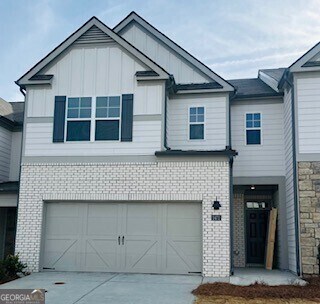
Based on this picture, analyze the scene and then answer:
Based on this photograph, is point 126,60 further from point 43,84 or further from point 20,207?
point 20,207

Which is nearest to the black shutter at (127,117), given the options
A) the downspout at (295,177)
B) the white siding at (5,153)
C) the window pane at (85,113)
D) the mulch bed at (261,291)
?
the window pane at (85,113)

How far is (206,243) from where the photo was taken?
12.3m

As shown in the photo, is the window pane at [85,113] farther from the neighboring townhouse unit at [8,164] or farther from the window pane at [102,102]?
the neighboring townhouse unit at [8,164]

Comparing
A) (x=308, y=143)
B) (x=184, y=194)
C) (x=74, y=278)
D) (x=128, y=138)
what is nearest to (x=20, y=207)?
(x=74, y=278)

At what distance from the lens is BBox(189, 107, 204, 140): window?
14.6 m

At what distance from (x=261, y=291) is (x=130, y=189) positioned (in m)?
4.96

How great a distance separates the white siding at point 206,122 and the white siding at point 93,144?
1522mm

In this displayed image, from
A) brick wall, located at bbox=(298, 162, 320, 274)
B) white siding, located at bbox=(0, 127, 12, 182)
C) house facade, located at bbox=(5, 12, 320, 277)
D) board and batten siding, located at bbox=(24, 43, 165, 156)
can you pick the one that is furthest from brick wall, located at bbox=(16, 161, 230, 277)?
white siding, located at bbox=(0, 127, 12, 182)

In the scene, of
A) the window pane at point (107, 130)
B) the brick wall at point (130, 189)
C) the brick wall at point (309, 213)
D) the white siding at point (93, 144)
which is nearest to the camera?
the brick wall at point (309, 213)

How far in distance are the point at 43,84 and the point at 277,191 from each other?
8580 mm

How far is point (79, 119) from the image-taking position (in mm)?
13617

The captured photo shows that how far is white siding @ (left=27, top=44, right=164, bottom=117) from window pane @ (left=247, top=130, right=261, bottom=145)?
142 inches

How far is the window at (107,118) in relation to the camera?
13.4 metres

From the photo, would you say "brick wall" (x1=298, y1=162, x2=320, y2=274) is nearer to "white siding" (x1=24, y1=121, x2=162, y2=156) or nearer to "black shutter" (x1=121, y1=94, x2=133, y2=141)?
"white siding" (x1=24, y1=121, x2=162, y2=156)
